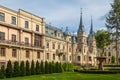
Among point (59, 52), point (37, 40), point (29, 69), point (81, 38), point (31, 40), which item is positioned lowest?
point (29, 69)

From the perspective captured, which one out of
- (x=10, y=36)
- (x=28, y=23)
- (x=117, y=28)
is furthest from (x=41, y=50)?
(x=117, y=28)

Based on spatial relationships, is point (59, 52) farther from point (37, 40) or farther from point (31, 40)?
point (31, 40)

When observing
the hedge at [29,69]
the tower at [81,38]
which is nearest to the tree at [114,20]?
the hedge at [29,69]

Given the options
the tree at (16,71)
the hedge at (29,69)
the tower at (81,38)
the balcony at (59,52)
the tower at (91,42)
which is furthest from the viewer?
the tower at (91,42)

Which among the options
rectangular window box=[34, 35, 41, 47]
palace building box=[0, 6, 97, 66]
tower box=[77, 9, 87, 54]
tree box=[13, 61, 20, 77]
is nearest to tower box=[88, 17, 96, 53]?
tower box=[77, 9, 87, 54]

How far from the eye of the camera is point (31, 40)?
177ft

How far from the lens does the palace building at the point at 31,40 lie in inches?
1797

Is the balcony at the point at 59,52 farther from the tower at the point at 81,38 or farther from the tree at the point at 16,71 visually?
the tree at the point at 16,71

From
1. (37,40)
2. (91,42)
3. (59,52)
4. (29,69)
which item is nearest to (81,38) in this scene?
(91,42)

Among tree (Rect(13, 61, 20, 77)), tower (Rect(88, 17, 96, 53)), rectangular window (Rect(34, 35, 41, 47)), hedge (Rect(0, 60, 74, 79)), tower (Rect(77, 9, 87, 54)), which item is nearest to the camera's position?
hedge (Rect(0, 60, 74, 79))

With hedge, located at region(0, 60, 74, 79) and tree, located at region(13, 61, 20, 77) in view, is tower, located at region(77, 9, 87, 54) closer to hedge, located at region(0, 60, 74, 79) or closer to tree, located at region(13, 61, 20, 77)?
hedge, located at region(0, 60, 74, 79)

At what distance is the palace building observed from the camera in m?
45.6

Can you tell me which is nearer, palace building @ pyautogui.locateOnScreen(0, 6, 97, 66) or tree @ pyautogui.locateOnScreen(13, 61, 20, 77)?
tree @ pyautogui.locateOnScreen(13, 61, 20, 77)

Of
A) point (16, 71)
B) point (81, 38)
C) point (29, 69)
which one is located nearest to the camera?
point (16, 71)
